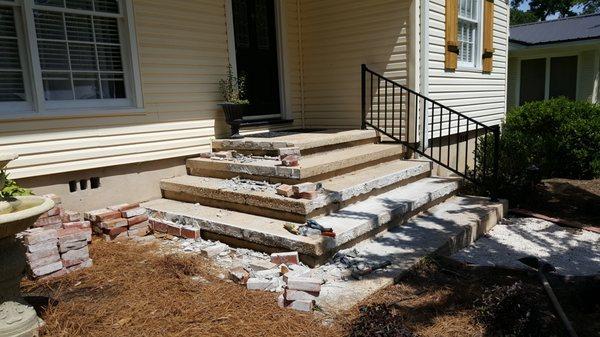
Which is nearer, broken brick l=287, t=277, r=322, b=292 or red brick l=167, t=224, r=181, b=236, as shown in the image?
broken brick l=287, t=277, r=322, b=292

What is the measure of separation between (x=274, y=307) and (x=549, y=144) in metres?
6.58

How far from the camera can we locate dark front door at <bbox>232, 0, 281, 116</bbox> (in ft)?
20.3

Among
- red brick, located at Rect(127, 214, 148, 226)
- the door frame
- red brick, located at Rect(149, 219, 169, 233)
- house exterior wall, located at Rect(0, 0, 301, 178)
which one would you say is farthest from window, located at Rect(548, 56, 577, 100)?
red brick, located at Rect(127, 214, 148, 226)

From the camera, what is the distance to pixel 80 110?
4410 mm

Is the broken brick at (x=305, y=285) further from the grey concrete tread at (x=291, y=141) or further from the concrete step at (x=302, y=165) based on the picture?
the grey concrete tread at (x=291, y=141)

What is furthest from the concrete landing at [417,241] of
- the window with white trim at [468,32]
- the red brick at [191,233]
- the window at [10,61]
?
the window at [10,61]

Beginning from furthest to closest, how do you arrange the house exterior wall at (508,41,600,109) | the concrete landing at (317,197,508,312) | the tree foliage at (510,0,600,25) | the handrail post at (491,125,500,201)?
1. the tree foliage at (510,0,600,25)
2. the house exterior wall at (508,41,600,109)
3. the handrail post at (491,125,500,201)
4. the concrete landing at (317,197,508,312)

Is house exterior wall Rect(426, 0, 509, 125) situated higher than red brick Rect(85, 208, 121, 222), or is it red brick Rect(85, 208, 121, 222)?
house exterior wall Rect(426, 0, 509, 125)

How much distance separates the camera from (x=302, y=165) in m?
4.43

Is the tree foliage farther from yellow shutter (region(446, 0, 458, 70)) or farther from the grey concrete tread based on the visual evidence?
the grey concrete tread

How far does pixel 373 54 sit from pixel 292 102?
145 centimetres

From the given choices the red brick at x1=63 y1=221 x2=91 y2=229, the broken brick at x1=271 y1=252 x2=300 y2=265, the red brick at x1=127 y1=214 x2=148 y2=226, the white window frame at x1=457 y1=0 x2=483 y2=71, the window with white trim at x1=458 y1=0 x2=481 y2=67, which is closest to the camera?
the broken brick at x1=271 y1=252 x2=300 y2=265

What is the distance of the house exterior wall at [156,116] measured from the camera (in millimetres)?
4133

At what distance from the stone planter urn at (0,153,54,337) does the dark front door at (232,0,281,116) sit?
421 centimetres
